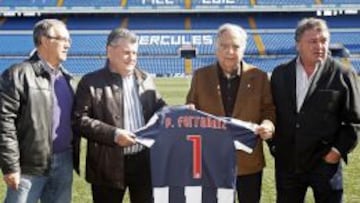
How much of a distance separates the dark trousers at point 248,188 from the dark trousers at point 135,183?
64cm

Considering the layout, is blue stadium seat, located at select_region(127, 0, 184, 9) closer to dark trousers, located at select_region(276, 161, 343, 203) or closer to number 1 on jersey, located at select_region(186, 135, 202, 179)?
dark trousers, located at select_region(276, 161, 343, 203)

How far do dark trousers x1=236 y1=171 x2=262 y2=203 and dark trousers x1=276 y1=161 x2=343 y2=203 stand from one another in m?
0.24

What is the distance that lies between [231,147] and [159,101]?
0.64 metres

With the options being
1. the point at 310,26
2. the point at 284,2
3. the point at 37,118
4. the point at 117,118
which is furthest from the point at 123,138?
the point at 284,2

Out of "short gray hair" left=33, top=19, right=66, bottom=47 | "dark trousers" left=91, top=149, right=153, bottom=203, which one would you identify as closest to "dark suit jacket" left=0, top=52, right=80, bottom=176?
"short gray hair" left=33, top=19, right=66, bottom=47

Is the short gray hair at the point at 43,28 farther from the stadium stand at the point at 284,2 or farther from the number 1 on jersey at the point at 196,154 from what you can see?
the stadium stand at the point at 284,2

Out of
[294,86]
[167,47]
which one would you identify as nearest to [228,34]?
[294,86]

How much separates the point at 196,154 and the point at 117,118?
0.59m

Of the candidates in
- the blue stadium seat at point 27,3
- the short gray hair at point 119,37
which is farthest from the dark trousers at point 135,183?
the blue stadium seat at point 27,3

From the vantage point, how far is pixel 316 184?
409cm

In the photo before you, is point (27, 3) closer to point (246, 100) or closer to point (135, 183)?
point (135, 183)

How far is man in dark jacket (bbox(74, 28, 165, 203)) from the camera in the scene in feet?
12.5

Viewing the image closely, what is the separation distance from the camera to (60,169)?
4.05 metres

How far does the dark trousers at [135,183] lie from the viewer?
4.02m
